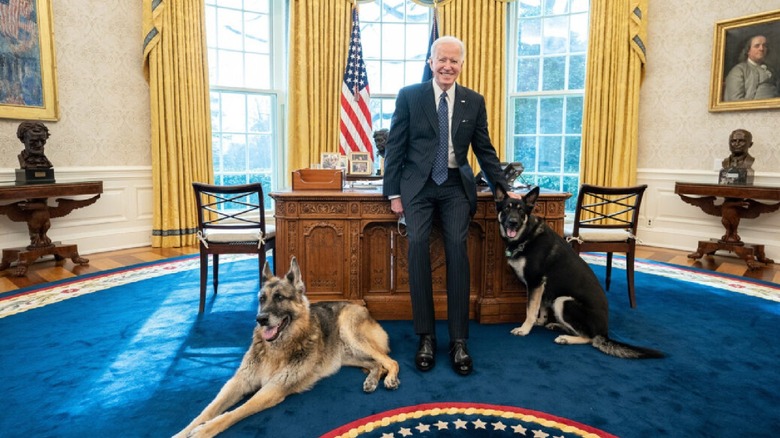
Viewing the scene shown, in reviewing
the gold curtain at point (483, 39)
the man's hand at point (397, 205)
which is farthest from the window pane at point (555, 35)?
the man's hand at point (397, 205)

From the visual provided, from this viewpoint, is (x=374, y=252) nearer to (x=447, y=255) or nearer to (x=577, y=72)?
(x=447, y=255)

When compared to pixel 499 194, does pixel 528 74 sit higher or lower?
higher

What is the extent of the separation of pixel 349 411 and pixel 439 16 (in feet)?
18.5

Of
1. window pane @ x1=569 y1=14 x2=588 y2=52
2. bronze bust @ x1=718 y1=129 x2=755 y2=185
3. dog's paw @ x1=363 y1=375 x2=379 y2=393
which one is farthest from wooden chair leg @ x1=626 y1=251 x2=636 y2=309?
window pane @ x1=569 y1=14 x2=588 y2=52

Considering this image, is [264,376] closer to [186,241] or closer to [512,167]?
[512,167]

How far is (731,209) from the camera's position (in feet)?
16.6

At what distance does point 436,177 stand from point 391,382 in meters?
1.12

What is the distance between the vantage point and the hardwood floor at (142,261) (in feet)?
14.0

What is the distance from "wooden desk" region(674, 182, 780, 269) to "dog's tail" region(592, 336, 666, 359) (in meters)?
3.13

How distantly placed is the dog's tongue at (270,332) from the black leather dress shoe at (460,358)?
0.94 m

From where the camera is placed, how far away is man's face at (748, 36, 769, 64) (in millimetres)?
5215

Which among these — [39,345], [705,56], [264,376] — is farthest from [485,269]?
[705,56]

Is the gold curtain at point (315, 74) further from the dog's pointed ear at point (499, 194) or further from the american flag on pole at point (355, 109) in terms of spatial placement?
the dog's pointed ear at point (499, 194)

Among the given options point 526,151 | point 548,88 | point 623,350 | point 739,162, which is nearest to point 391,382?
point 623,350
